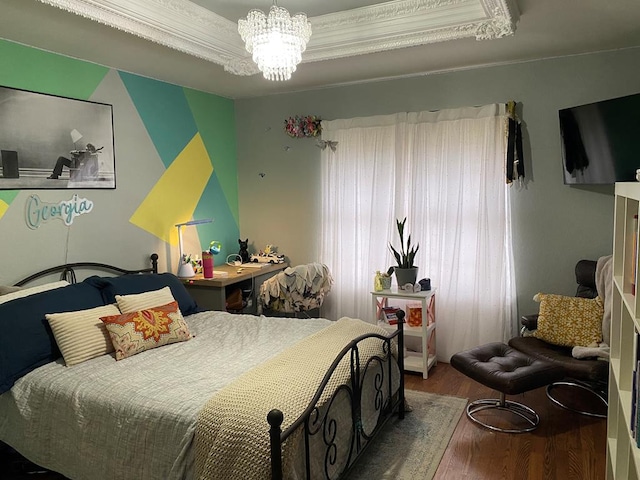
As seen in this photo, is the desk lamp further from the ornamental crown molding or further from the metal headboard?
the ornamental crown molding

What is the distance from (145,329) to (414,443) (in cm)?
177

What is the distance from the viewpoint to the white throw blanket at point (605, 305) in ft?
10.5

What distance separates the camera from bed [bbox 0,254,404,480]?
204cm

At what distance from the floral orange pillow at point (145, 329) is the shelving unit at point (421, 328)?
1.80 meters

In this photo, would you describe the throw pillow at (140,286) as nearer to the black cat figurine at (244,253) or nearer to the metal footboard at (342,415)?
the black cat figurine at (244,253)

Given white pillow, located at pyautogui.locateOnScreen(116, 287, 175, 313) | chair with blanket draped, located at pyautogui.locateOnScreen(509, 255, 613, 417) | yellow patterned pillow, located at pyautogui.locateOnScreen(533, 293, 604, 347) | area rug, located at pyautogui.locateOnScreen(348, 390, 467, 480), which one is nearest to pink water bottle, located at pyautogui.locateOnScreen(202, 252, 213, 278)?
white pillow, located at pyautogui.locateOnScreen(116, 287, 175, 313)

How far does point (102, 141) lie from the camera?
12.4ft

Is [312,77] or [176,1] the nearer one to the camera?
[176,1]

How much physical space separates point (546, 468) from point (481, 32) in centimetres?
260

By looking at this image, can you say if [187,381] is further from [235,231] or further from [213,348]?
[235,231]

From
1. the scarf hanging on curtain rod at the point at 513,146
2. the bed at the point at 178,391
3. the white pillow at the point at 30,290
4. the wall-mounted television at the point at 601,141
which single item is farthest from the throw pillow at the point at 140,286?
the wall-mounted television at the point at 601,141

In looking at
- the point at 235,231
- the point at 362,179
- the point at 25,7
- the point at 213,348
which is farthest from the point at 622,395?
the point at 235,231

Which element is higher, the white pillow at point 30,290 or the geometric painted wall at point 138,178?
the geometric painted wall at point 138,178

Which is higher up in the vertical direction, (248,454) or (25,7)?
(25,7)
